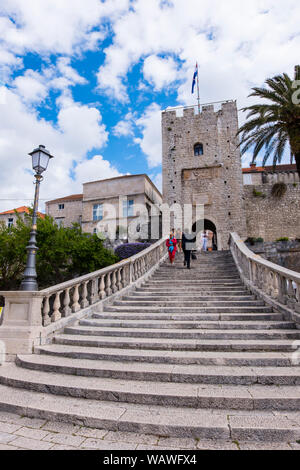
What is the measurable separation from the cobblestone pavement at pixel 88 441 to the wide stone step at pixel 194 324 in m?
2.57

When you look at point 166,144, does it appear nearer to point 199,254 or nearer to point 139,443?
point 199,254

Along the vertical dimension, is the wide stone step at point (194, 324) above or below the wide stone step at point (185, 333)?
above

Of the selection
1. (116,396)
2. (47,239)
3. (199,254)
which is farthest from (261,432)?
(47,239)

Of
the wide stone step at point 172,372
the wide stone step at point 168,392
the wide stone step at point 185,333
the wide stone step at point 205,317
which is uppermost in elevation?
the wide stone step at point 205,317

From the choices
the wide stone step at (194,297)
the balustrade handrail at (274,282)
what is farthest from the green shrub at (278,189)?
the wide stone step at (194,297)

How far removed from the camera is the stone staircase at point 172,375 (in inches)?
107

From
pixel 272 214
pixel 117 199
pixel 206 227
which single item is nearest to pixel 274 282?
pixel 206 227

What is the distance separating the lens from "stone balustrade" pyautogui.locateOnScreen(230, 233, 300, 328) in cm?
502

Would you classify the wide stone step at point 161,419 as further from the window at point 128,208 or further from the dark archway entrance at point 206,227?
the window at point 128,208

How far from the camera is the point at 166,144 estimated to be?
2341 cm

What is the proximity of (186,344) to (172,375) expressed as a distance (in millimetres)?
867

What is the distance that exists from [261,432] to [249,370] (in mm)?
1062

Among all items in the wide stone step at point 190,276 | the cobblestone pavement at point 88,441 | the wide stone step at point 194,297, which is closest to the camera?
the cobblestone pavement at point 88,441

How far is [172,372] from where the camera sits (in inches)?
137
